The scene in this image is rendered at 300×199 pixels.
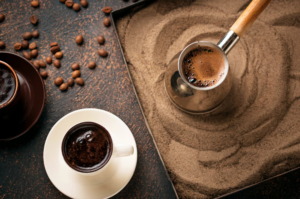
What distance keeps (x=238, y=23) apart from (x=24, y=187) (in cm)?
107

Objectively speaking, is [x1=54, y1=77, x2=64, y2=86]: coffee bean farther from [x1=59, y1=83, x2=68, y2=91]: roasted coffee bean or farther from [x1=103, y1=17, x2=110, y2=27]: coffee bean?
[x1=103, y1=17, x2=110, y2=27]: coffee bean

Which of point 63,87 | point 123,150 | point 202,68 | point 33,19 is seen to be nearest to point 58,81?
point 63,87

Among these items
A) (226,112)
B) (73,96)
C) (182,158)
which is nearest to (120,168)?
(182,158)

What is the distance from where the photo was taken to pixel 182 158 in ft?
2.97

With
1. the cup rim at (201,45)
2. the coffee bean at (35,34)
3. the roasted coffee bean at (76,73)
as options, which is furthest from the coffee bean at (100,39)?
the cup rim at (201,45)

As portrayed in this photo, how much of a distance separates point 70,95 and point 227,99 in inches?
27.1

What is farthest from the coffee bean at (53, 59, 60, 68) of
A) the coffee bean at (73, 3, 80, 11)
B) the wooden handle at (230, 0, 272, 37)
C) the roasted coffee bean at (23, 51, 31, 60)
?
the wooden handle at (230, 0, 272, 37)

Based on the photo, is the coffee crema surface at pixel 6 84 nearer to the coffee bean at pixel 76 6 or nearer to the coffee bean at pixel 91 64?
→ the coffee bean at pixel 91 64

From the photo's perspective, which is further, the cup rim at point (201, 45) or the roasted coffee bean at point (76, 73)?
the roasted coffee bean at point (76, 73)

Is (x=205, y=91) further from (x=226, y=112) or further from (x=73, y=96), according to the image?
(x=73, y=96)

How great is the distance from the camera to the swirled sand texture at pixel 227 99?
2.99 feet

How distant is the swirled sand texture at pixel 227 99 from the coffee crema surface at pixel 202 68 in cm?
16

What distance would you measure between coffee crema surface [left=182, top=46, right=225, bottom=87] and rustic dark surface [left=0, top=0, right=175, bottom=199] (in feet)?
0.93

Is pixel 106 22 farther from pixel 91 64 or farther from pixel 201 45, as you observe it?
pixel 201 45
